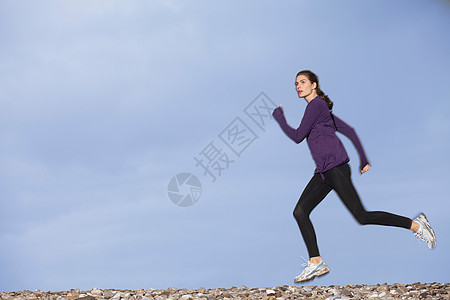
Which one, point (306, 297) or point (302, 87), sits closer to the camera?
point (306, 297)

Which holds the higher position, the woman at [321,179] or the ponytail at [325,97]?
the ponytail at [325,97]

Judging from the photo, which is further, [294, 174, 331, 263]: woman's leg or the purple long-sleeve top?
[294, 174, 331, 263]: woman's leg

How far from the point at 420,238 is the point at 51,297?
3711 mm

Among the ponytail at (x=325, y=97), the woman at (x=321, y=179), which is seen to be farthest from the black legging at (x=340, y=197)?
the ponytail at (x=325, y=97)

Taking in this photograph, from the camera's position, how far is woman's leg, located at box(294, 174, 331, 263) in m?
5.23

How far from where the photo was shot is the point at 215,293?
5086 mm

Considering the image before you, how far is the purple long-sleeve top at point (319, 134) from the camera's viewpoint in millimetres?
5086

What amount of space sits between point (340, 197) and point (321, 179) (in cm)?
26

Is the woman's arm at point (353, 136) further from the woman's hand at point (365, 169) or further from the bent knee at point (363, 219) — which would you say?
the bent knee at point (363, 219)

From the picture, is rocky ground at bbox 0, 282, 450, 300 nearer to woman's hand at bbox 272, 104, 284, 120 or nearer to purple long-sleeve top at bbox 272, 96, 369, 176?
purple long-sleeve top at bbox 272, 96, 369, 176

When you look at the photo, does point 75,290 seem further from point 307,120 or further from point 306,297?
point 307,120

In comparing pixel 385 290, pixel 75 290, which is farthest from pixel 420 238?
pixel 75 290

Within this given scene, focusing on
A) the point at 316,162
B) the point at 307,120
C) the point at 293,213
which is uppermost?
the point at 307,120

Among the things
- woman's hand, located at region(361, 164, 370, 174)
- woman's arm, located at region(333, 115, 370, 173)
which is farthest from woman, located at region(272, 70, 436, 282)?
woman's hand, located at region(361, 164, 370, 174)
